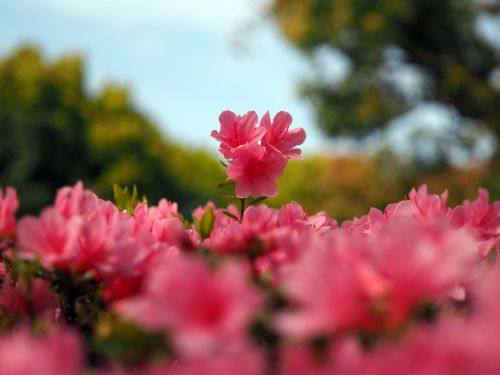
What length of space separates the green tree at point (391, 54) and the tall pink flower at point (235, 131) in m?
19.5

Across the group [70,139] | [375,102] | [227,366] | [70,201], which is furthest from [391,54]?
[227,366]

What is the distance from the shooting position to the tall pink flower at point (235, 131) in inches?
85.7

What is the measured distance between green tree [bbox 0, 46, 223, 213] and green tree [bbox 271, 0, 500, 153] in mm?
11105

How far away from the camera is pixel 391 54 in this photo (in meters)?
24.0

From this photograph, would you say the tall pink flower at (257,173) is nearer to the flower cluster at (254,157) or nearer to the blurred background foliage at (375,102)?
the flower cluster at (254,157)

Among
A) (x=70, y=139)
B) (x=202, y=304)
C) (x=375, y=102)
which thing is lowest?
(x=202, y=304)

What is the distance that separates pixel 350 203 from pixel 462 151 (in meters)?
4.90

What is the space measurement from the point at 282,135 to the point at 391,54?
22.7 meters

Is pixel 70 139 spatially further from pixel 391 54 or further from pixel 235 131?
pixel 235 131

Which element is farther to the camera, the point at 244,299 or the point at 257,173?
the point at 257,173

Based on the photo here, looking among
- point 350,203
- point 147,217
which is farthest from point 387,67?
point 147,217

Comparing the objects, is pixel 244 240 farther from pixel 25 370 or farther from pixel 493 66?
pixel 493 66

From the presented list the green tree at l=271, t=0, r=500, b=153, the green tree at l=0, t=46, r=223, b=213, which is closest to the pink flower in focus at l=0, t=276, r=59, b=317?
the green tree at l=271, t=0, r=500, b=153

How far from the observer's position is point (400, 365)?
0.96m
